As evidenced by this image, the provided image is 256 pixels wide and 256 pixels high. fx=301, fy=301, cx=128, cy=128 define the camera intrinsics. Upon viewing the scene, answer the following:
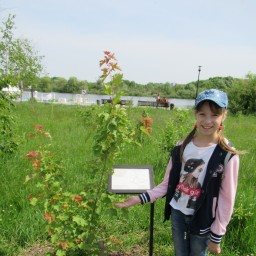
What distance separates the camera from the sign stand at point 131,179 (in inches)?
93.4

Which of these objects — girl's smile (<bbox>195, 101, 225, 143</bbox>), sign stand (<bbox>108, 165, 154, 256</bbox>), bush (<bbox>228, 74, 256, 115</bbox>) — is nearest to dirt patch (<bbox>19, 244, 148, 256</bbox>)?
sign stand (<bbox>108, 165, 154, 256</bbox>)

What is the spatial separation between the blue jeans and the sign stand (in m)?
0.37

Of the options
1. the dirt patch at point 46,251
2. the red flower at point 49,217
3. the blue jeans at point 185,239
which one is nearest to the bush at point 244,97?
the dirt patch at point 46,251

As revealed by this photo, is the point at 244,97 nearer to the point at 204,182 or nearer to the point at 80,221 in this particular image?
the point at 204,182

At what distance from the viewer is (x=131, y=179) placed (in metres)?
2.49


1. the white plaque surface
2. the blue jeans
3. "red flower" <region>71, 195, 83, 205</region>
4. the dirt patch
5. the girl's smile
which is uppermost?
the girl's smile

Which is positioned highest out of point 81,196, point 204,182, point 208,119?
point 208,119

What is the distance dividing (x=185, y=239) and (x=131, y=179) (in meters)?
0.63

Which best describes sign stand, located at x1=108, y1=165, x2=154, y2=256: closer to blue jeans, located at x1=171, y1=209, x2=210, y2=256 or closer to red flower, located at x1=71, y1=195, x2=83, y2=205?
red flower, located at x1=71, y1=195, x2=83, y2=205

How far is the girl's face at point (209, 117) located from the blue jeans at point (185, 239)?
0.62m

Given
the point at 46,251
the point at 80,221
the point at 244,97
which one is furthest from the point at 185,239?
the point at 244,97

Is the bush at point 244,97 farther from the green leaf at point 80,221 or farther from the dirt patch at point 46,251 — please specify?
the green leaf at point 80,221

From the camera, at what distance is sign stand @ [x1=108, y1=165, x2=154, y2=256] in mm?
2373

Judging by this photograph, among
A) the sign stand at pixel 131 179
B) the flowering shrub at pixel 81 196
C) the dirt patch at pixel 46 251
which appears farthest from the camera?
the dirt patch at pixel 46 251
